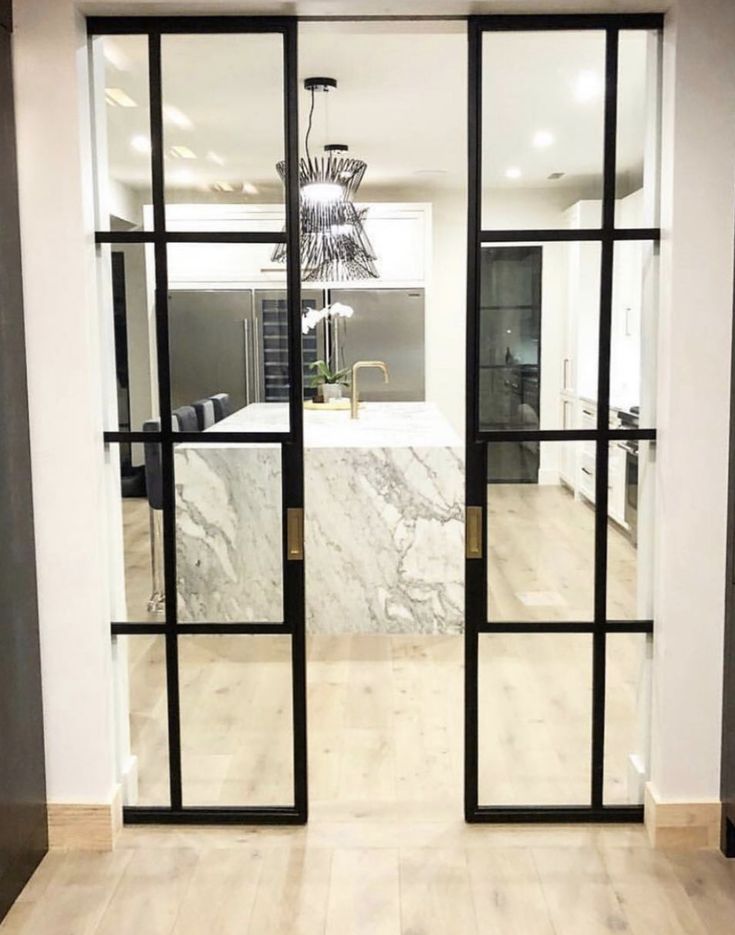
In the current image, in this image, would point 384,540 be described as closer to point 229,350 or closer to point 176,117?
point 229,350

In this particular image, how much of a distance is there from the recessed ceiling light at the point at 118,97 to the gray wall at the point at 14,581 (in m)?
0.26

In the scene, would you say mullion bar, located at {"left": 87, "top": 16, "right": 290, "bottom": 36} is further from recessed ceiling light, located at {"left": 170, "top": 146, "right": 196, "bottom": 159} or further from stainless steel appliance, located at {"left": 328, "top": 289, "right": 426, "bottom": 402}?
stainless steel appliance, located at {"left": 328, "top": 289, "right": 426, "bottom": 402}

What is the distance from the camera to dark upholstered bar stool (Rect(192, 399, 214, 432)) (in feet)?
9.23

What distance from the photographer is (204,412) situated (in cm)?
282

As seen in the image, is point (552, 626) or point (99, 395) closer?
point (99, 395)

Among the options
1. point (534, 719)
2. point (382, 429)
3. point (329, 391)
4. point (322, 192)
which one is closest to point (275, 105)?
point (534, 719)

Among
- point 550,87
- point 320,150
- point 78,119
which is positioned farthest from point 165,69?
point 320,150

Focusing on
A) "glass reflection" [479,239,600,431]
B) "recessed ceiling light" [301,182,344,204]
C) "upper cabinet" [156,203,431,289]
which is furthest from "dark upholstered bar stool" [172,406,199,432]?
"recessed ceiling light" [301,182,344,204]

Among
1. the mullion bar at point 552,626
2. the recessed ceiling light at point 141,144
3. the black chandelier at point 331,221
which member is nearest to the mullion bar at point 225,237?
the recessed ceiling light at point 141,144

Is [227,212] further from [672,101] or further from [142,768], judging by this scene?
[142,768]

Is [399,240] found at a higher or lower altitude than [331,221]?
higher

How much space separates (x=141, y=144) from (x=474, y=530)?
4.56 feet

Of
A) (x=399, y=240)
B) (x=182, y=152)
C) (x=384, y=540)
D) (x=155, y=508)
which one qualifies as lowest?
(x=384, y=540)

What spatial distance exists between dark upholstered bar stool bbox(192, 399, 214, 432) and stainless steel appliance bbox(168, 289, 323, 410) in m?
0.02
